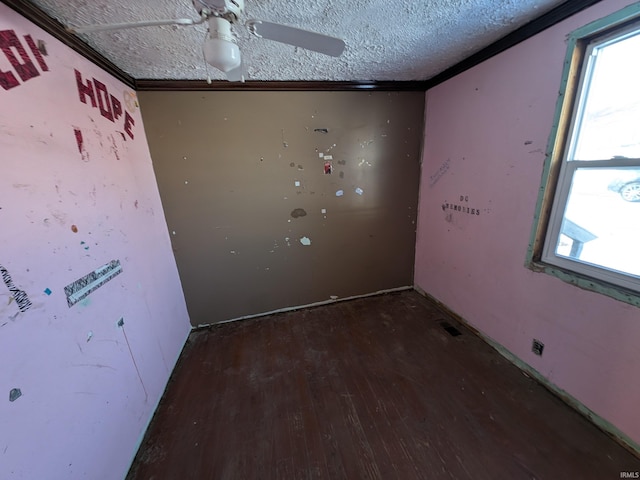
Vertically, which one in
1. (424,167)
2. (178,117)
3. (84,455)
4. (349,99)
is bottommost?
(84,455)

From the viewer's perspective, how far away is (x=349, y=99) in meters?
2.21

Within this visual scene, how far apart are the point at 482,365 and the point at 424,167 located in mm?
1844

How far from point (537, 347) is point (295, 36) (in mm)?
Answer: 2244

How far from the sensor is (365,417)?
145 centimetres

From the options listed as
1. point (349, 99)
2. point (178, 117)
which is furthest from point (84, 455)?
point (349, 99)

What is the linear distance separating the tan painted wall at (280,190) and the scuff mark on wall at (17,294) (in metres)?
1.30

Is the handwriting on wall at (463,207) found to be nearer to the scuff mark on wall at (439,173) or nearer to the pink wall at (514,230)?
the pink wall at (514,230)

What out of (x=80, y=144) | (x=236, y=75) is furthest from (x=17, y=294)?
(x=236, y=75)

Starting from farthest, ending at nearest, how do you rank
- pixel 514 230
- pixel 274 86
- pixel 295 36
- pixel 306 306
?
pixel 306 306, pixel 274 86, pixel 514 230, pixel 295 36

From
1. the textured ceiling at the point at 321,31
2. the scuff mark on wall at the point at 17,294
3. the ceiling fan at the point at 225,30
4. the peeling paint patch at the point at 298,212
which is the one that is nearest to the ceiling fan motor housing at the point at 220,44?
the ceiling fan at the point at 225,30

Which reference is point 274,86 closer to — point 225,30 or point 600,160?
point 225,30

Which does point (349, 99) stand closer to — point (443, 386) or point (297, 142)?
point (297, 142)

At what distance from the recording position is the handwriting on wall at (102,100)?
1262mm

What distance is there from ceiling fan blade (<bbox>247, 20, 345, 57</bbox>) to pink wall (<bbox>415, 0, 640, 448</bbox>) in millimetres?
1297
